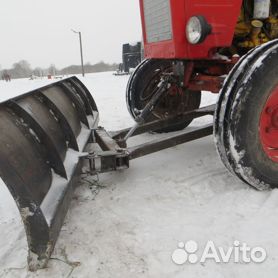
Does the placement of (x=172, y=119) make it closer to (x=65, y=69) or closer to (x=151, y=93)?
(x=151, y=93)

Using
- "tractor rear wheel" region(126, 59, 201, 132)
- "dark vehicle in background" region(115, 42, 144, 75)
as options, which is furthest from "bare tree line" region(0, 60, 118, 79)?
"tractor rear wheel" region(126, 59, 201, 132)

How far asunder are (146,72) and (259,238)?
2.70m

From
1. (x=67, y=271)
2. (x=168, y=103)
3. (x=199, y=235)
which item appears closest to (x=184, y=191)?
(x=199, y=235)

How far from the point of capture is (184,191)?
2871mm

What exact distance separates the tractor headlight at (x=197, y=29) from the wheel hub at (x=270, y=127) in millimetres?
717

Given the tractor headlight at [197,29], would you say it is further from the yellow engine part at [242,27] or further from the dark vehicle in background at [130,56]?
the dark vehicle in background at [130,56]

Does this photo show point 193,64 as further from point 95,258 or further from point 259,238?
point 95,258

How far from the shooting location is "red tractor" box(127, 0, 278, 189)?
2.54m

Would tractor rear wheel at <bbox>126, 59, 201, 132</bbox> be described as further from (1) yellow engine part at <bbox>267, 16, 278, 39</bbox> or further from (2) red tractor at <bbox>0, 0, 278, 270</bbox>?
(1) yellow engine part at <bbox>267, 16, 278, 39</bbox>

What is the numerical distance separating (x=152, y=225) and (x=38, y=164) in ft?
2.76

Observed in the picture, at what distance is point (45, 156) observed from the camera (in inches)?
94.4

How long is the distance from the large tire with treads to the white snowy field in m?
0.22

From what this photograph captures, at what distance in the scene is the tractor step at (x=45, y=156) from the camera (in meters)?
1.89

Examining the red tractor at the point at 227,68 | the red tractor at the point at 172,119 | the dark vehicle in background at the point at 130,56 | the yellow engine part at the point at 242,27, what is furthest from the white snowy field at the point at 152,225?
the dark vehicle in background at the point at 130,56
